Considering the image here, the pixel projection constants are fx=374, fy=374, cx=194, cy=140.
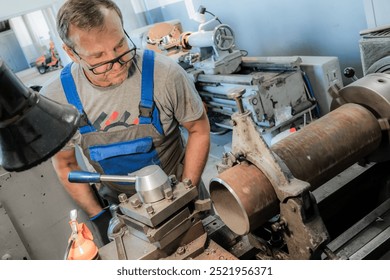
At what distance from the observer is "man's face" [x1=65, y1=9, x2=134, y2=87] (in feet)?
3.60

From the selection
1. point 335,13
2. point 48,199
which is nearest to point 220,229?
point 48,199

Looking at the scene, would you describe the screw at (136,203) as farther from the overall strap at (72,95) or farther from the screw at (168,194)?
the overall strap at (72,95)

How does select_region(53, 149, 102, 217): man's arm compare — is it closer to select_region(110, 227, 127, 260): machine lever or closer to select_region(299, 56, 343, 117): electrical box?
select_region(110, 227, 127, 260): machine lever

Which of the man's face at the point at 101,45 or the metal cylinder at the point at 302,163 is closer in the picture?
the metal cylinder at the point at 302,163

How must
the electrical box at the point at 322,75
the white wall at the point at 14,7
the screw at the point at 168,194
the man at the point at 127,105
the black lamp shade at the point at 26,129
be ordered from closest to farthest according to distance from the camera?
the black lamp shade at the point at 26,129 → the screw at the point at 168,194 → the man at the point at 127,105 → the electrical box at the point at 322,75 → the white wall at the point at 14,7

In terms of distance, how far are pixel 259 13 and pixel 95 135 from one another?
6.72 feet

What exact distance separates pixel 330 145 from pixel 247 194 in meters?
0.22

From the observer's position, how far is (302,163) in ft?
2.52

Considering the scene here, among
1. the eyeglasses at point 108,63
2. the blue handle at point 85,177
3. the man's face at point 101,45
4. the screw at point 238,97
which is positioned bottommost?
the blue handle at point 85,177

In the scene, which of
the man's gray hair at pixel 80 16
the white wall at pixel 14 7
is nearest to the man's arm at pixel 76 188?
the man's gray hair at pixel 80 16

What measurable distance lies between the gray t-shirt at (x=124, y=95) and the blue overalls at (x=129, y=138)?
0.02 meters

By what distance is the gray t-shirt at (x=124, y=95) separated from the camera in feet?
4.13

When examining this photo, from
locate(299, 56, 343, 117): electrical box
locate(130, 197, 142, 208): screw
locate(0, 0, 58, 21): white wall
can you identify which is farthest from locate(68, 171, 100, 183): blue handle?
locate(0, 0, 58, 21): white wall

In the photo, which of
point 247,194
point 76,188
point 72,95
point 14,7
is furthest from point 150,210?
point 14,7
